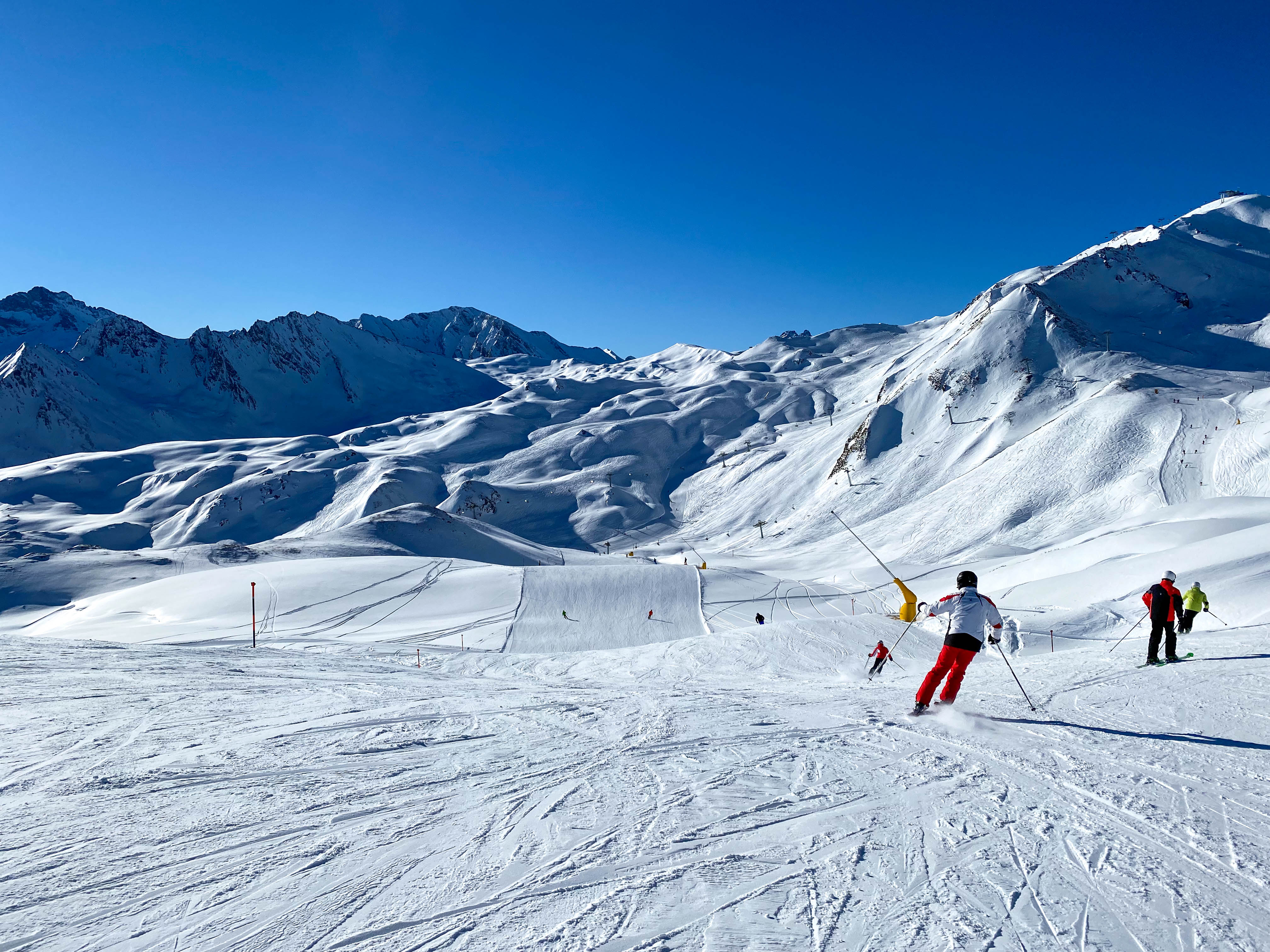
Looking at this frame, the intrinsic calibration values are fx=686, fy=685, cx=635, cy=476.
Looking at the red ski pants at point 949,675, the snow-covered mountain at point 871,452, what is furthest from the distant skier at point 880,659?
the snow-covered mountain at point 871,452

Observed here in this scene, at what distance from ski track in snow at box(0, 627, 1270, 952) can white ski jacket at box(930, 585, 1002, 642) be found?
1.06 meters

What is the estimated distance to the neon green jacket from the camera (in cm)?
1567

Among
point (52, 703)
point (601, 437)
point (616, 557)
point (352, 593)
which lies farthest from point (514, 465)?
point (52, 703)

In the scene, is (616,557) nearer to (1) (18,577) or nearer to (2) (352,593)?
(2) (352,593)

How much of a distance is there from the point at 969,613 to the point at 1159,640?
21.8ft

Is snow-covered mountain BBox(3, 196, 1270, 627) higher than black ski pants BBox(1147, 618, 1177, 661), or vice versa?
snow-covered mountain BBox(3, 196, 1270, 627)

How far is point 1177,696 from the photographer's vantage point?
962cm

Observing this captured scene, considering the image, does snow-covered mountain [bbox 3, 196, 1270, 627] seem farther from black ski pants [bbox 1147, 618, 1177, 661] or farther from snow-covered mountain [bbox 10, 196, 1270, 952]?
black ski pants [bbox 1147, 618, 1177, 661]

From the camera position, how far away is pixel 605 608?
40.1m

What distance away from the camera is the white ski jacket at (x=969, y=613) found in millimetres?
9008

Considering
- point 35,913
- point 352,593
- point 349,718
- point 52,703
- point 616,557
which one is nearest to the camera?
point 35,913

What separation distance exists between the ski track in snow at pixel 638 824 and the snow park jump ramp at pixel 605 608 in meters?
22.7

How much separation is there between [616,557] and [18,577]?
2048 inches

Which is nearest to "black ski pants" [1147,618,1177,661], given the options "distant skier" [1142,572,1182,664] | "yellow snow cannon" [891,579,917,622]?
"distant skier" [1142,572,1182,664]
